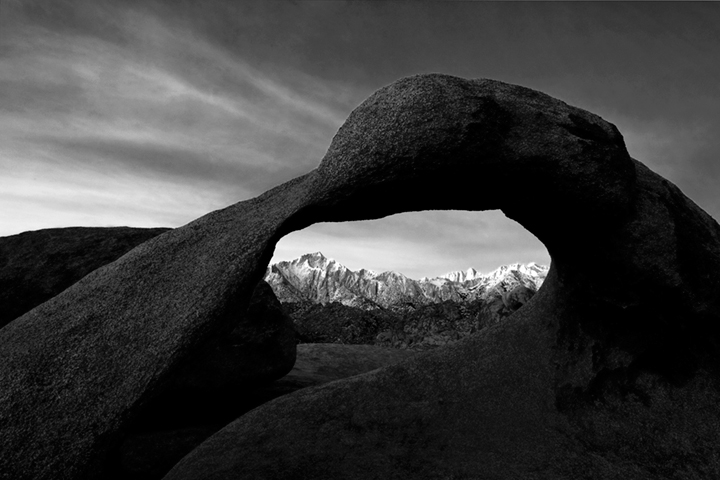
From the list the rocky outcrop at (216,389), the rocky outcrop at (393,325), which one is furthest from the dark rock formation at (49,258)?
the rocky outcrop at (393,325)

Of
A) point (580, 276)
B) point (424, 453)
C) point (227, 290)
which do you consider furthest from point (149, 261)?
point (580, 276)

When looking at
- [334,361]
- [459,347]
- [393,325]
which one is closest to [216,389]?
[459,347]

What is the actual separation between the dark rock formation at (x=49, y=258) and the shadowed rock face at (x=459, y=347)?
3.18 m

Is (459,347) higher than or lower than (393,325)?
higher

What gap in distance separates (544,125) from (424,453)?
4911mm

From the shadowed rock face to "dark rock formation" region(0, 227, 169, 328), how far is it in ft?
10.4

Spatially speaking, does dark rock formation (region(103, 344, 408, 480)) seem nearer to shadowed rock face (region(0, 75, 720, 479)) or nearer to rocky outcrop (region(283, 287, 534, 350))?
shadowed rock face (region(0, 75, 720, 479))

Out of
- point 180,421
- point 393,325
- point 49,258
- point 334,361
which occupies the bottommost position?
point 180,421

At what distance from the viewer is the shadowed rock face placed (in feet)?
15.1

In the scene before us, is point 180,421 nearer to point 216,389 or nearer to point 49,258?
point 216,389

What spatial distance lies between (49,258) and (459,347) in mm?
7754

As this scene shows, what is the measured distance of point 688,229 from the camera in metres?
6.89

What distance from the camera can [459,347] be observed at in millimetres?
8875

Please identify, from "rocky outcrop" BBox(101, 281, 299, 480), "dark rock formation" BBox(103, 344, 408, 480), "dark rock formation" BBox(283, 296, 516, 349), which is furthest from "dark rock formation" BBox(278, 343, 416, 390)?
"dark rock formation" BBox(283, 296, 516, 349)
